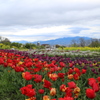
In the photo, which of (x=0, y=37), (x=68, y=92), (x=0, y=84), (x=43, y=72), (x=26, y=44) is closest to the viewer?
(x=68, y=92)

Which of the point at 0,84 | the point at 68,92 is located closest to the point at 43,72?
the point at 0,84

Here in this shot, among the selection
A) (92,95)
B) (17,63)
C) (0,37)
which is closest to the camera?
(92,95)

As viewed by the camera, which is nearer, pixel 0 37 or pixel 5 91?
pixel 5 91

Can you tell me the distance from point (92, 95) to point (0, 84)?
7.54 ft

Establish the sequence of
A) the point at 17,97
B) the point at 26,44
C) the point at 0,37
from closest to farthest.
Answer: the point at 17,97 < the point at 26,44 < the point at 0,37

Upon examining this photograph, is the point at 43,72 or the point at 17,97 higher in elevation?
the point at 43,72

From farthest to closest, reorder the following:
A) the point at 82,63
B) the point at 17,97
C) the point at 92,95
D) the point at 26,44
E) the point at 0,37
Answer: the point at 0,37 → the point at 26,44 → the point at 82,63 → the point at 17,97 → the point at 92,95

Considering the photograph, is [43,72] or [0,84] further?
[43,72]

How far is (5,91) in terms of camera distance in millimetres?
3656

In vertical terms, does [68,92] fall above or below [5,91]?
above

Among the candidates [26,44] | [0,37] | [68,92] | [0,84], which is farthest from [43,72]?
[0,37]

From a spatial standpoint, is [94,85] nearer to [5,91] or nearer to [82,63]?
[5,91]

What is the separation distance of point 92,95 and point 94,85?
0.80 ft

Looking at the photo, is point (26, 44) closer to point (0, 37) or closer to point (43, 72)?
point (0, 37)
